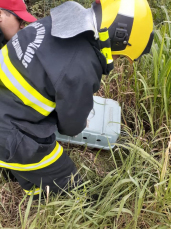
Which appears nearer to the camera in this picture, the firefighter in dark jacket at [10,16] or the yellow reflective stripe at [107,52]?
the yellow reflective stripe at [107,52]

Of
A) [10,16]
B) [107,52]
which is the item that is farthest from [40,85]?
[10,16]

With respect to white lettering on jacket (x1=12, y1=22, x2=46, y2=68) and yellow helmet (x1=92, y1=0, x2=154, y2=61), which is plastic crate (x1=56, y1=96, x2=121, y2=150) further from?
white lettering on jacket (x1=12, y1=22, x2=46, y2=68)

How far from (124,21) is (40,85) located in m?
0.52

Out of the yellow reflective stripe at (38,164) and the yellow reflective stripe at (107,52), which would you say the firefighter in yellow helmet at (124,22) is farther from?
the yellow reflective stripe at (38,164)

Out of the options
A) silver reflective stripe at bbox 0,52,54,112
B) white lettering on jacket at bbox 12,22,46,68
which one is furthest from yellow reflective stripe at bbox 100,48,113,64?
silver reflective stripe at bbox 0,52,54,112

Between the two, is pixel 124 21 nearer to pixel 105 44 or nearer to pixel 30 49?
pixel 105 44

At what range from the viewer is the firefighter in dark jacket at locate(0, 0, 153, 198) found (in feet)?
3.43

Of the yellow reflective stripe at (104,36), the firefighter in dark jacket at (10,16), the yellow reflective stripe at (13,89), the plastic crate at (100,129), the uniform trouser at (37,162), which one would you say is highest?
the yellow reflective stripe at (104,36)

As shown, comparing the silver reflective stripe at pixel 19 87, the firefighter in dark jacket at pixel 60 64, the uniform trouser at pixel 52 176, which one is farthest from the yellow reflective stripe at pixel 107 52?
the uniform trouser at pixel 52 176

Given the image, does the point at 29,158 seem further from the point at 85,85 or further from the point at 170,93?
the point at 170,93

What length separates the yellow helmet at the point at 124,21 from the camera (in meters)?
1.07

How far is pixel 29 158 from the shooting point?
124 cm

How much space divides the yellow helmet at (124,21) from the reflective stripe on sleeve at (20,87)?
0.46 metres

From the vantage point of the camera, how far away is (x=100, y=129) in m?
1.82
